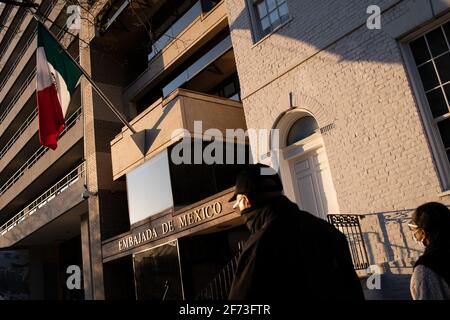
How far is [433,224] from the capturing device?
9.80ft

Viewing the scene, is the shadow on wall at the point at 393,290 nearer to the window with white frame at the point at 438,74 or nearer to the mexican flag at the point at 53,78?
the window with white frame at the point at 438,74

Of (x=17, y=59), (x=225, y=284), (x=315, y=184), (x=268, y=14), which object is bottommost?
(x=225, y=284)

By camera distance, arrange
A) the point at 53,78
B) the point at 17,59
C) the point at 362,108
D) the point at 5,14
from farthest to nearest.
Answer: the point at 5,14 < the point at 17,59 < the point at 53,78 < the point at 362,108

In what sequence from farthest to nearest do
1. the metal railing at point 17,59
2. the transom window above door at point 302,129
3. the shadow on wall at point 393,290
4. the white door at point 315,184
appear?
the metal railing at point 17,59, the transom window above door at point 302,129, the white door at point 315,184, the shadow on wall at point 393,290

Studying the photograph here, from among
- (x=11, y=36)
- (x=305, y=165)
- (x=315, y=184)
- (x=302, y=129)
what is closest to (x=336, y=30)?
(x=302, y=129)

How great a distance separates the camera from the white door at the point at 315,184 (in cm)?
952

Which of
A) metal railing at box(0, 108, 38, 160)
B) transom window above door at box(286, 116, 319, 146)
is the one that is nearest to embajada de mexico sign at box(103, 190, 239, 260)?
transom window above door at box(286, 116, 319, 146)

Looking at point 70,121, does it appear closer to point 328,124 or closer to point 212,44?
point 212,44

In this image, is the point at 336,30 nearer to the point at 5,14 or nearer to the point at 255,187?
the point at 255,187

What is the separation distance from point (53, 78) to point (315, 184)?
8.78 m

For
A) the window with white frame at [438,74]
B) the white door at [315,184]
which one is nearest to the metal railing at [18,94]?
the white door at [315,184]

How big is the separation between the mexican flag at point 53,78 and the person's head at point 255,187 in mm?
11903

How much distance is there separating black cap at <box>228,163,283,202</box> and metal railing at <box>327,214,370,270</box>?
556cm

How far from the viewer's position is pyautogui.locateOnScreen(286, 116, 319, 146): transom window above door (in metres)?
9.91
